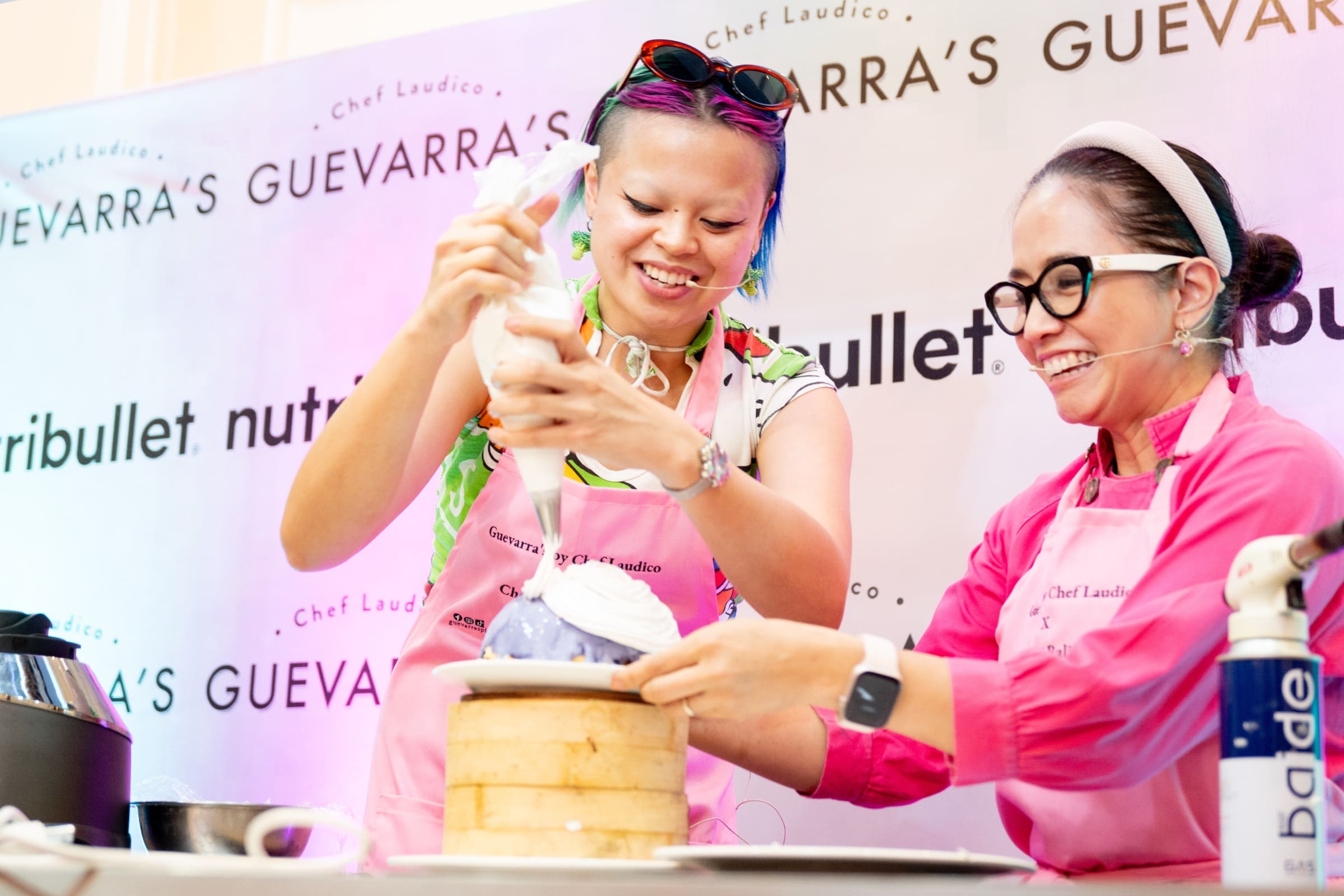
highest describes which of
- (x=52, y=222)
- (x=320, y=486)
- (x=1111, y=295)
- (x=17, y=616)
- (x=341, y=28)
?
(x=341, y=28)

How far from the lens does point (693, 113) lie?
6.13ft

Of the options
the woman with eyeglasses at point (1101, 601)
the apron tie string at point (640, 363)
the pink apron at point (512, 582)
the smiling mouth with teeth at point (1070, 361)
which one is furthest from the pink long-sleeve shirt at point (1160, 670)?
the apron tie string at point (640, 363)

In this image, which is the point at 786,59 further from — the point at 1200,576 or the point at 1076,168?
the point at 1200,576

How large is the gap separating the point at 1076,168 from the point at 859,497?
2.53ft

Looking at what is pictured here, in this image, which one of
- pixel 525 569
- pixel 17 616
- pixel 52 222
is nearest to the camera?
pixel 525 569

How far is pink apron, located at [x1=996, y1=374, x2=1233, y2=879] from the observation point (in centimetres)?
156

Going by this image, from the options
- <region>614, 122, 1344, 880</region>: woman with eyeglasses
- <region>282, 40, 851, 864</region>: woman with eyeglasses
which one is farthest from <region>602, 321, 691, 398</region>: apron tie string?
<region>614, 122, 1344, 880</region>: woman with eyeglasses

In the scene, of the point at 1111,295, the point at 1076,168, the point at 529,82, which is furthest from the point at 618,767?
the point at 529,82

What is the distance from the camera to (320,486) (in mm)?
1695

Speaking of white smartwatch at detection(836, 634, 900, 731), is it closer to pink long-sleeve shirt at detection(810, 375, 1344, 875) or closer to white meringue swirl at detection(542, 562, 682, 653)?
pink long-sleeve shirt at detection(810, 375, 1344, 875)

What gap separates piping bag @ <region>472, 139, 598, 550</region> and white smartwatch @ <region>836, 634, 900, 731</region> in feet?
1.14

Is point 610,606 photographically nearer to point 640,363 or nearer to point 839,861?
point 839,861

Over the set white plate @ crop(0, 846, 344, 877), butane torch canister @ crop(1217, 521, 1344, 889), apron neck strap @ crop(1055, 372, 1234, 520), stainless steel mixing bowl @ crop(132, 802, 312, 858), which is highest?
apron neck strap @ crop(1055, 372, 1234, 520)

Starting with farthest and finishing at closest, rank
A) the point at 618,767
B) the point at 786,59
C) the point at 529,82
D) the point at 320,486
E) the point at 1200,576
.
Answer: the point at 529,82, the point at 786,59, the point at 320,486, the point at 1200,576, the point at 618,767
